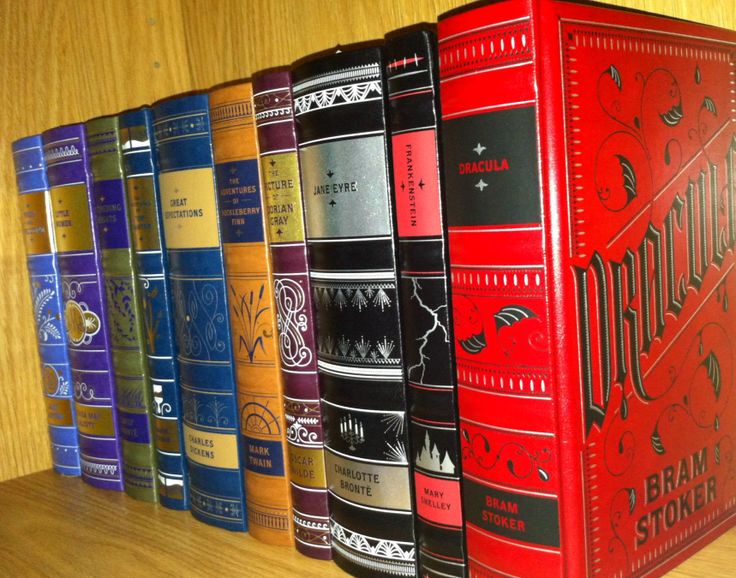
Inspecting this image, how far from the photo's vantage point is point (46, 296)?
2.86ft

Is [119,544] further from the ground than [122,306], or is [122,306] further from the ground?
[122,306]

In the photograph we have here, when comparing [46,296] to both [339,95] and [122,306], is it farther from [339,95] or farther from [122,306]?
[339,95]

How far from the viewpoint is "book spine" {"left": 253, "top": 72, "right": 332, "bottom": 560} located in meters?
0.62

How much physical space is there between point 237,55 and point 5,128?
0.97ft

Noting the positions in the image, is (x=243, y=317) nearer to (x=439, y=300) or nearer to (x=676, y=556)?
(x=439, y=300)

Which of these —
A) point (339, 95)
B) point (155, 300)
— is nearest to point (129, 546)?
point (155, 300)

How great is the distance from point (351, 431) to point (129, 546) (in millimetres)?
283

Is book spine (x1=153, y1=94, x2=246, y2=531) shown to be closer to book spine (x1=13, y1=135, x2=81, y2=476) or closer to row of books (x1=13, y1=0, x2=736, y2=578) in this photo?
row of books (x1=13, y1=0, x2=736, y2=578)

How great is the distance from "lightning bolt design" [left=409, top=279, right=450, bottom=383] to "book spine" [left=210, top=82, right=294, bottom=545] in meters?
0.16

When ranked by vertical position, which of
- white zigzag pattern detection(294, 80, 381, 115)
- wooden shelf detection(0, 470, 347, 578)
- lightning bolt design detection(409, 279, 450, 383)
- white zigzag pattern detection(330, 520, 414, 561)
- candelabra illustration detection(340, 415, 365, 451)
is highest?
white zigzag pattern detection(294, 80, 381, 115)

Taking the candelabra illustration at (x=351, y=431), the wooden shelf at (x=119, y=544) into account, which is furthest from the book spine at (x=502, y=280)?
the wooden shelf at (x=119, y=544)

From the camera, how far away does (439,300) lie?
53cm

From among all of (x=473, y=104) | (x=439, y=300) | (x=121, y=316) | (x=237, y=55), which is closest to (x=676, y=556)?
(x=439, y=300)

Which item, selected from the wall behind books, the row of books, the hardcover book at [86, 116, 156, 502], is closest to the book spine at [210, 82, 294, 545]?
the row of books
